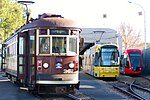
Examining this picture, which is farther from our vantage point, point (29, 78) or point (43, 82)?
point (29, 78)

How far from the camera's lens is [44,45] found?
17.9m

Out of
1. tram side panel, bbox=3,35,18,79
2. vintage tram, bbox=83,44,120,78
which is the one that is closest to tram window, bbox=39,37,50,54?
tram side panel, bbox=3,35,18,79

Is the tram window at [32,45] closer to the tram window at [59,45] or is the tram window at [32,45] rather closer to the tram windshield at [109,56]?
the tram window at [59,45]

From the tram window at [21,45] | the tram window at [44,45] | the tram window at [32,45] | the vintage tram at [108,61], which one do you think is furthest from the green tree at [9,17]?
the tram window at [44,45]

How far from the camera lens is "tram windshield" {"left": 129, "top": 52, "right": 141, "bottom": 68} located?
135 ft

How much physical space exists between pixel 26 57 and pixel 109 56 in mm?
15487

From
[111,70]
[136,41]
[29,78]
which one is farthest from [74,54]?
[136,41]

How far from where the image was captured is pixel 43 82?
693 inches

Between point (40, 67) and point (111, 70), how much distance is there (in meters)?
16.6

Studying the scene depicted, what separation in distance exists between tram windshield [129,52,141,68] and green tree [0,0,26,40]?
42.7 feet

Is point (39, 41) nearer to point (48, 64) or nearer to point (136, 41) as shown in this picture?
point (48, 64)

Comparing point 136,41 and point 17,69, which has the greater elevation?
point 136,41

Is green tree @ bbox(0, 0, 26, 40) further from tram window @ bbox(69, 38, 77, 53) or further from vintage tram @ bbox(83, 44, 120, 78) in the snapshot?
tram window @ bbox(69, 38, 77, 53)

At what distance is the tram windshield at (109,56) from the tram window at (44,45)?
1641 cm
